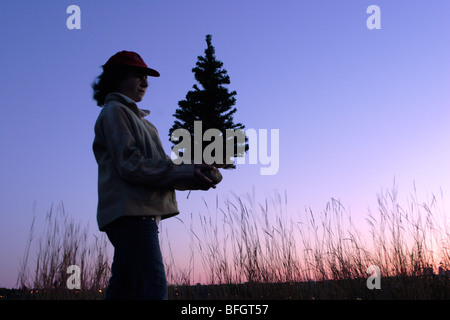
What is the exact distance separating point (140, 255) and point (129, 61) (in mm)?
809

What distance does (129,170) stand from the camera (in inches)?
61.1

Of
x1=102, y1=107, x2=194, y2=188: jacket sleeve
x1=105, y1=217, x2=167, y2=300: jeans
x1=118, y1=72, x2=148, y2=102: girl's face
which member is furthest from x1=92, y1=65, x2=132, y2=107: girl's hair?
x1=105, y1=217, x2=167, y2=300: jeans

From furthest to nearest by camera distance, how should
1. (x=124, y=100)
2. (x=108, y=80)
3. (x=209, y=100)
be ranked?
(x=209, y=100) → (x=108, y=80) → (x=124, y=100)

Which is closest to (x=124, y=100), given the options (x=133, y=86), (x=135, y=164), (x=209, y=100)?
(x=133, y=86)

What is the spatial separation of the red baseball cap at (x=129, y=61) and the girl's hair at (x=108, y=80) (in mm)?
21

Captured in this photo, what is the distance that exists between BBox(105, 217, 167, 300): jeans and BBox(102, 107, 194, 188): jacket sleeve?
0.15m

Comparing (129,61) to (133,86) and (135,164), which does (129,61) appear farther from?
(135,164)

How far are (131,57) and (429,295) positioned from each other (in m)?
2.89

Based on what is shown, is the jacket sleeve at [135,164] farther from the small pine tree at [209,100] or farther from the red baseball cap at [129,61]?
the small pine tree at [209,100]
